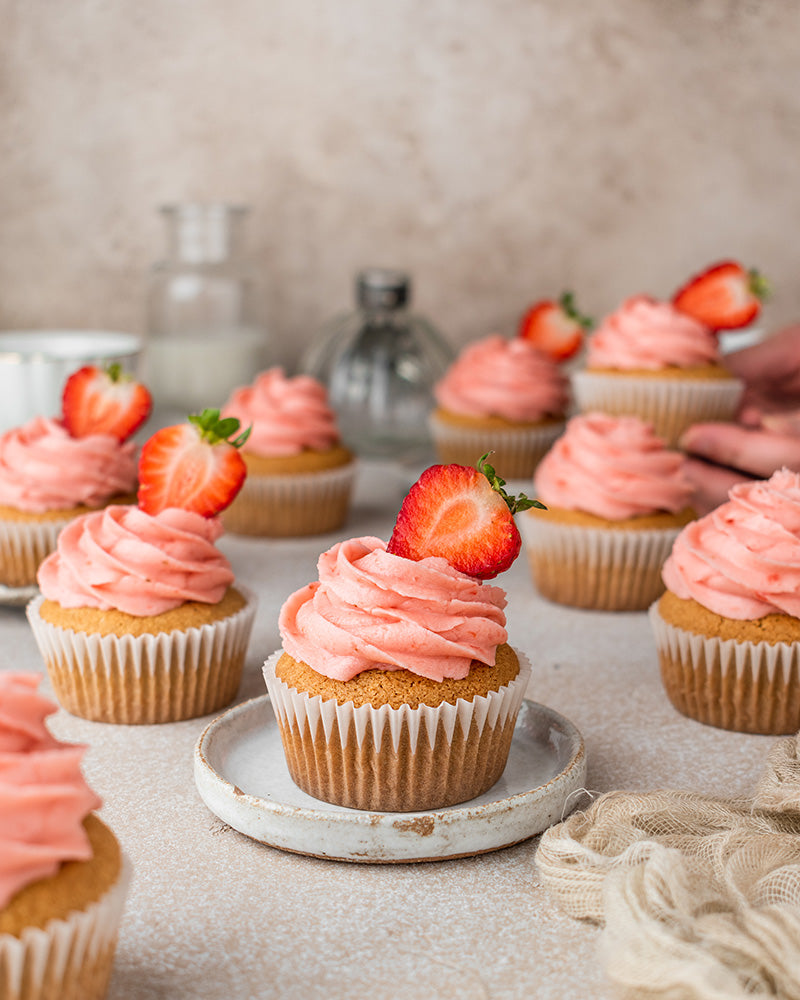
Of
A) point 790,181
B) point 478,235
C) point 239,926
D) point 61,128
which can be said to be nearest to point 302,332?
point 478,235

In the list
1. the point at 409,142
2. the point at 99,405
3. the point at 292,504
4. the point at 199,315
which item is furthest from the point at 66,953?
the point at 409,142

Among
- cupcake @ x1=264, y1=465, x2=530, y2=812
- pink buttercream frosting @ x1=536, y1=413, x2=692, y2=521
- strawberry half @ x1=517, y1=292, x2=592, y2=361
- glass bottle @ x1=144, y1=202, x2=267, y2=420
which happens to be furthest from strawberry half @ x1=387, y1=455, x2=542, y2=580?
glass bottle @ x1=144, y1=202, x2=267, y2=420

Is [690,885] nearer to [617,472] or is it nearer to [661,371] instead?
[617,472]

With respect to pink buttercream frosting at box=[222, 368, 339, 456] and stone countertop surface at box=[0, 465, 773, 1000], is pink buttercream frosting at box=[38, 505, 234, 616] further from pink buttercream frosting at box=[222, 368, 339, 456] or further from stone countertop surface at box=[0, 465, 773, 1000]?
pink buttercream frosting at box=[222, 368, 339, 456]

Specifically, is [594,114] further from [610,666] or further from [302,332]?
[610,666]

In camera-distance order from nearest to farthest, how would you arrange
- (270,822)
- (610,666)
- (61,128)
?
(270,822), (610,666), (61,128)

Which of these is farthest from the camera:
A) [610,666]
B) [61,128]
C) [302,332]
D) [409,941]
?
[302,332]
